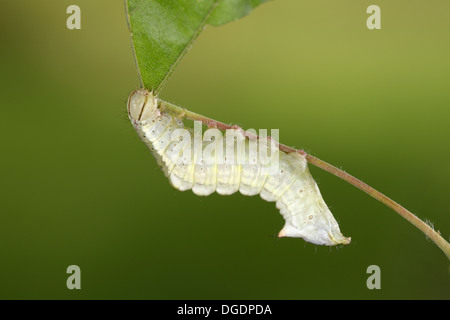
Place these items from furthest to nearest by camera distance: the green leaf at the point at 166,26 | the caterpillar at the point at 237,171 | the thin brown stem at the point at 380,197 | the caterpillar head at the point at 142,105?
the caterpillar at the point at 237,171 < the caterpillar head at the point at 142,105 < the thin brown stem at the point at 380,197 < the green leaf at the point at 166,26

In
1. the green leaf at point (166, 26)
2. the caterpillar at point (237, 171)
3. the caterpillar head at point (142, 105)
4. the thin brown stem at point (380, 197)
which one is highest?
the green leaf at point (166, 26)

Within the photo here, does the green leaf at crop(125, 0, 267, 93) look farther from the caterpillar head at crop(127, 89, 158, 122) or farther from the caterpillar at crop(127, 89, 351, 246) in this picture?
the caterpillar at crop(127, 89, 351, 246)

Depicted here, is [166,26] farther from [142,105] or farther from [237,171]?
[237,171]

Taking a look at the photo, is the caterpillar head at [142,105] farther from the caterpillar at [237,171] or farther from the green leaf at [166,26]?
the green leaf at [166,26]

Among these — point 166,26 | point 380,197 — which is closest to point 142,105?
point 166,26

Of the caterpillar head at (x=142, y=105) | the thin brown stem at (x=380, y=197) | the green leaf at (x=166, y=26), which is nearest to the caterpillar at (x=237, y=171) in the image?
the caterpillar head at (x=142, y=105)

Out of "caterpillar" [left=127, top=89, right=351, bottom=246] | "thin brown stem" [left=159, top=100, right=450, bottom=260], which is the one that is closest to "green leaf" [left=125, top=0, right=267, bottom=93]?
"thin brown stem" [left=159, top=100, right=450, bottom=260]

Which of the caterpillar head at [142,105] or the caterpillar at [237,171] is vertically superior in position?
the caterpillar head at [142,105]
